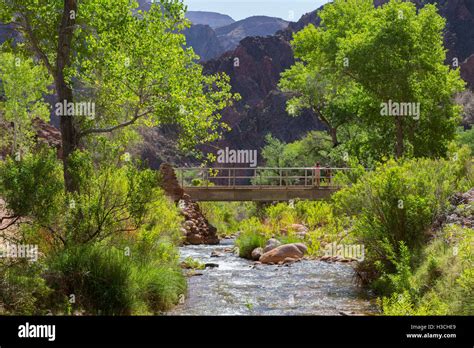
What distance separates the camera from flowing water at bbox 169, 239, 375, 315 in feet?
42.6

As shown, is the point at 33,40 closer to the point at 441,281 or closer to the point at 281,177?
the point at 441,281

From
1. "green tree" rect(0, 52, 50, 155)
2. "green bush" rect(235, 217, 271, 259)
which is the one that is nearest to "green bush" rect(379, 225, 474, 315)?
"green bush" rect(235, 217, 271, 259)

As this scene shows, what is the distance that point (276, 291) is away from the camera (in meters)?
15.4

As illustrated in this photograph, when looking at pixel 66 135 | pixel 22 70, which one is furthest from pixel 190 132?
pixel 22 70

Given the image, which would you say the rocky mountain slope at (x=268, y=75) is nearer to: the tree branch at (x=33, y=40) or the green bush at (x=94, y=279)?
the tree branch at (x=33, y=40)

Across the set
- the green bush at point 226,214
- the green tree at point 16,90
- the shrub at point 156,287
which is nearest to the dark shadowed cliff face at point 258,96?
the green bush at point 226,214

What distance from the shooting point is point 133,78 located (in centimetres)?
1431

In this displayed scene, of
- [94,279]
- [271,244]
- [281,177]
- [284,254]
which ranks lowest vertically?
[284,254]

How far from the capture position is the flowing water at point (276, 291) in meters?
13.0

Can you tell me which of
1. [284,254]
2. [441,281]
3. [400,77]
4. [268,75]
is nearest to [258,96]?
[268,75]

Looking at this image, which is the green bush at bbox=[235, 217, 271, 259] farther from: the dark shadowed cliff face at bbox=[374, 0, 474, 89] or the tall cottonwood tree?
the dark shadowed cliff face at bbox=[374, 0, 474, 89]

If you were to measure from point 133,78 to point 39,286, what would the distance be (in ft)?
19.6

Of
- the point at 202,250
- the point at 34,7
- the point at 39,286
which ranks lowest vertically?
the point at 202,250
